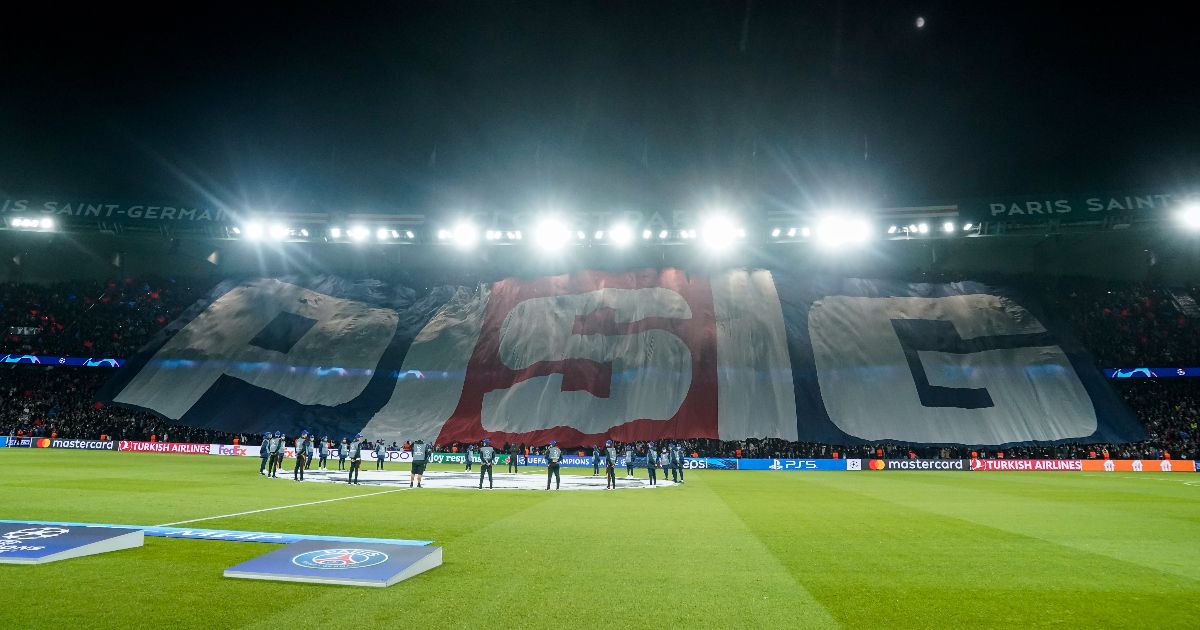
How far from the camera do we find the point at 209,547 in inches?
386

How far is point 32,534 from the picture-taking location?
916 centimetres

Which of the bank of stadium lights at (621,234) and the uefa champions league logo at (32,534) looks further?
the bank of stadium lights at (621,234)

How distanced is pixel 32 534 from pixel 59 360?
47.9 meters

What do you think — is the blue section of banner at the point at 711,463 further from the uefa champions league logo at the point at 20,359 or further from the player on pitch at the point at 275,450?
the uefa champions league logo at the point at 20,359

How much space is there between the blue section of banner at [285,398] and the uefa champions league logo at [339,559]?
116ft

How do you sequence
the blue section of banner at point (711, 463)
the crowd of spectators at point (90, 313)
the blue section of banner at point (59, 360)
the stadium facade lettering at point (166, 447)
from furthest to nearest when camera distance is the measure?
the crowd of spectators at point (90, 313)
the blue section of banner at point (59, 360)
the stadium facade lettering at point (166, 447)
the blue section of banner at point (711, 463)

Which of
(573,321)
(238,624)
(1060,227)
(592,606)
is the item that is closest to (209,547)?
(238,624)

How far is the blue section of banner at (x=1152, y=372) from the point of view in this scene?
4119cm

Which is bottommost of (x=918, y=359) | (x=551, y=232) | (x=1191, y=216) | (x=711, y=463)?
(x=711, y=463)

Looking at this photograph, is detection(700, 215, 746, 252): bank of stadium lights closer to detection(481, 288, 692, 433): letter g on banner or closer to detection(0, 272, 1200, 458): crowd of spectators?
detection(481, 288, 692, 433): letter g on banner

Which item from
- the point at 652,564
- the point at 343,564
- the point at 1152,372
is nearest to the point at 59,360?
the point at 343,564

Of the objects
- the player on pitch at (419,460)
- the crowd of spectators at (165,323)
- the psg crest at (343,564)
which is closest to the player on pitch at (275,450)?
the player on pitch at (419,460)

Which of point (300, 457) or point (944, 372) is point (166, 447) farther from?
point (944, 372)

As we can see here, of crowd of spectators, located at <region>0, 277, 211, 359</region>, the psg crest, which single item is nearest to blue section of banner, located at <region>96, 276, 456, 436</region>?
crowd of spectators, located at <region>0, 277, 211, 359</region>
